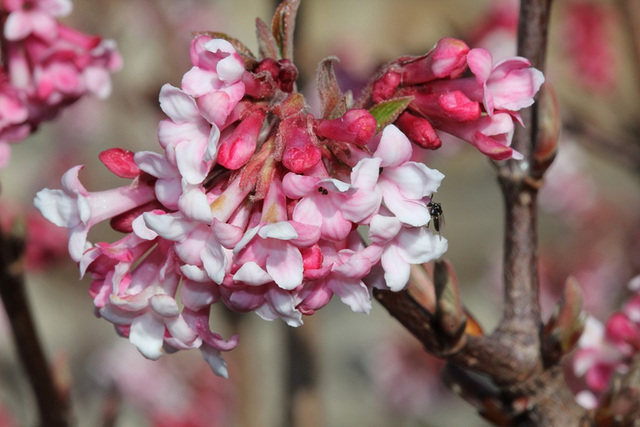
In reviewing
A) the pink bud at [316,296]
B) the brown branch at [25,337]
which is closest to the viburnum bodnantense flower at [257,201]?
the pink bud at [316,296]

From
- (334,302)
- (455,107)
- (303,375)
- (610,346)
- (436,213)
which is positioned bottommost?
(334,302)

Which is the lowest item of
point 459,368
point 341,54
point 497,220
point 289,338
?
point 497,220

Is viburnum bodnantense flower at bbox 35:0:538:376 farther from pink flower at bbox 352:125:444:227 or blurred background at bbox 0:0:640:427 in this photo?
blurred background at bbox 0:0:640:427

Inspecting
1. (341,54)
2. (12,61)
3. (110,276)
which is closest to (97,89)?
(12,61)

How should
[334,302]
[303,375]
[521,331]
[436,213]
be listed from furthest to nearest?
[334,302] → [303,375] → [521,331] → [436,213]

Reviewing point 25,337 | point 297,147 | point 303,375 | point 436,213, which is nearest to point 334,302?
point 303,375

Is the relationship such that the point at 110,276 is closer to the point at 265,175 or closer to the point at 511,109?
the point at 265,175

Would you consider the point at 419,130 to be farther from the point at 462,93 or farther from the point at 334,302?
the point at 334,302
